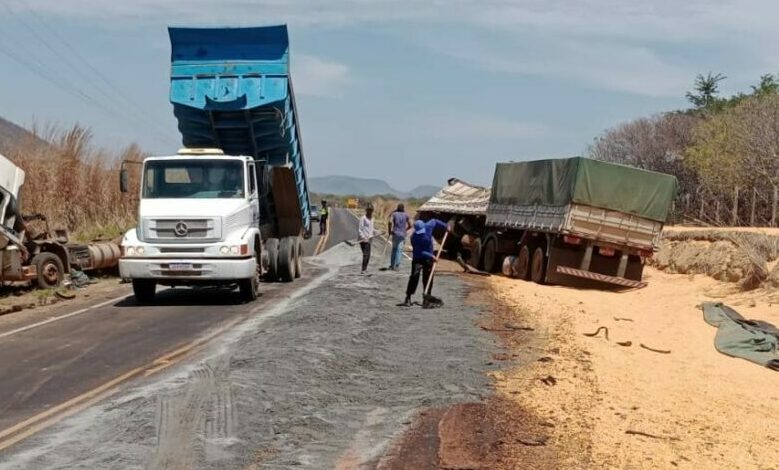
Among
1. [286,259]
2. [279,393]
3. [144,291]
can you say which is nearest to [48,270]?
[144,291]

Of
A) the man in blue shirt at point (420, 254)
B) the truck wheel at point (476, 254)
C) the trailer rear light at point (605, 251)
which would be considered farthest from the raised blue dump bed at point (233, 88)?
the truck wheel at point (476, 254)

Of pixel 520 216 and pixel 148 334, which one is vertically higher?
pixel 520 216

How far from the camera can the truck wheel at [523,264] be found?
867 inches

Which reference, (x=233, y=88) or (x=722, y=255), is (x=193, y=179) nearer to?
(x=233, y=88)

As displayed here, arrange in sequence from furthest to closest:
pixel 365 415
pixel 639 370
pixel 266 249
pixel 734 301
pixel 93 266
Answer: pixel 93 266 < pixel 266 249 < pixel 734 301 < pixel 639 370 < pixel 365 415

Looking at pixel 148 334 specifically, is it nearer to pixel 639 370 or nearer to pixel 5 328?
pixel 5 328

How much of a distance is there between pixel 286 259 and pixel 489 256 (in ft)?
25.7

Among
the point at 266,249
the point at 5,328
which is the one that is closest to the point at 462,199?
the point at 266,249

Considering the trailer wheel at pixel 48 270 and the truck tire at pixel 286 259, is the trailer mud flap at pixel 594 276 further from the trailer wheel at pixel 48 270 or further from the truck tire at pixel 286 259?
the trailer wheel at pixel 48 270

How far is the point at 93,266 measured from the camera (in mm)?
19719

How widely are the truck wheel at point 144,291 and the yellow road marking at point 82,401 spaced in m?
4.65

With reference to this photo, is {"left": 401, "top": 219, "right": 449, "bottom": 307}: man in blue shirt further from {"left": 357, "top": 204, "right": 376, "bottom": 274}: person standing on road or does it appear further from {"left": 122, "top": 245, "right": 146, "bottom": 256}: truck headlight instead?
{"left": 357, "top": 204, "right": 376, "bottom": 274}: person standing on road

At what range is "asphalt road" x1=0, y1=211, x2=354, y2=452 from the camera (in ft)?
25.9

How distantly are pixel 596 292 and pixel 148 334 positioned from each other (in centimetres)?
1132
